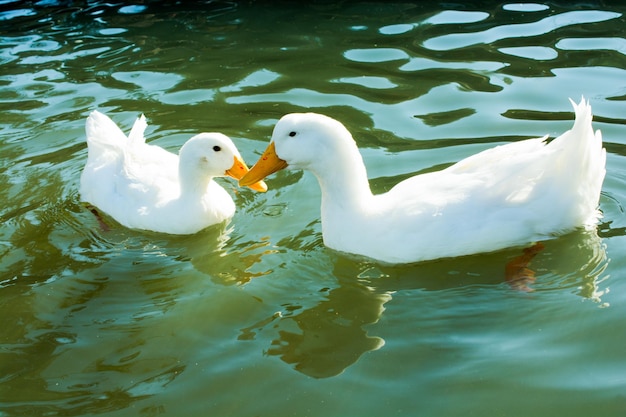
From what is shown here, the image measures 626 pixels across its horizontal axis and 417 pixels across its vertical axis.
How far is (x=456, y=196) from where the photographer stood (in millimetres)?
5145

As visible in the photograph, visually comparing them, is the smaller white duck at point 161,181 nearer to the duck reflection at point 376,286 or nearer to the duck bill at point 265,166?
the duck bill at point 265,166

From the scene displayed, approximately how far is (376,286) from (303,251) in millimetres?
713

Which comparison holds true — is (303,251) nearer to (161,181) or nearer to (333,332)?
(333,332)

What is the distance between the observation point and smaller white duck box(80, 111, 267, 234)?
6.09 metres

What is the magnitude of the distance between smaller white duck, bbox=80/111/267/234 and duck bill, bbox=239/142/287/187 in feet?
0.75

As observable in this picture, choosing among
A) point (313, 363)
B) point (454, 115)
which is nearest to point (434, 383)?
point (313, 363)

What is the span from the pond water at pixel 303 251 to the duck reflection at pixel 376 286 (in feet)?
0.05

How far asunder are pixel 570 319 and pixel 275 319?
1684mm

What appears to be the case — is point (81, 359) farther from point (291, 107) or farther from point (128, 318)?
point (291, 107)

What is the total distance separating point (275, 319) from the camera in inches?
190

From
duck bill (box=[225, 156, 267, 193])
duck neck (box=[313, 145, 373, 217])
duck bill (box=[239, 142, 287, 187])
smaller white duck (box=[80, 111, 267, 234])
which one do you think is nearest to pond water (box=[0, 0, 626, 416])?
smaller white duck (box=[80, 111, 267, 234])

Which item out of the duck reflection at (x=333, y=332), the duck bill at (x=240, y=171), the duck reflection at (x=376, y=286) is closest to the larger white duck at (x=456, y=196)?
the duck reflection at (x=376, y=286)

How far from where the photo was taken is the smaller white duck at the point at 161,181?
6.09 meters

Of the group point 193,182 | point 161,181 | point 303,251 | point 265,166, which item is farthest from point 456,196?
point 161,181
